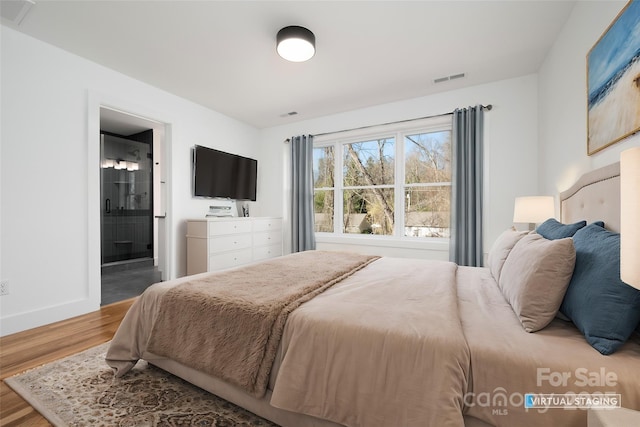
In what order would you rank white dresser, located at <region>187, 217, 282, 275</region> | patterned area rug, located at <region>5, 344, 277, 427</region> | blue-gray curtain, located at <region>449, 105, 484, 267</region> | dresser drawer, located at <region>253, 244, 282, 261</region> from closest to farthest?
1. patterned area rug, located at <region>5, 344, 277, 427</region>
2. blue-gray curtain, located at <region>449, 105, 484, 267</region>
3. white dresser, located at <region>187, 217, 282, 275</region>
4. dresser drawer, located at <region>253, 244, 282, 261</region>

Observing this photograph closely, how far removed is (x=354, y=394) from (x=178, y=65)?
3.43 metres

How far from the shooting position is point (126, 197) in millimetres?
5430

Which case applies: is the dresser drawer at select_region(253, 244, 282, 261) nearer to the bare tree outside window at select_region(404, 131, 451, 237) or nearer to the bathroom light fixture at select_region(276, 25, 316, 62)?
the bare tree outside window at select_region(404, 131, 451, 237)

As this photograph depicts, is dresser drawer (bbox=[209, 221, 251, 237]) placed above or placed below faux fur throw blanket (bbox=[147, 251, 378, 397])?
above

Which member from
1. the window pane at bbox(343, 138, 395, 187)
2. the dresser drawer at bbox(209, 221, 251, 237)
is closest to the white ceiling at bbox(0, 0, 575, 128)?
the window pane at bbox(343, 138, 395, 187)

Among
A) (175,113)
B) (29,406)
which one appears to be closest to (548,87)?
(175,113)

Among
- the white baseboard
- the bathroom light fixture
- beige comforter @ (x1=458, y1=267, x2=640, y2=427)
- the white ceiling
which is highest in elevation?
the white ceiling

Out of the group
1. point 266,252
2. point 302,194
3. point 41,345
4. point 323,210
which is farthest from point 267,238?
point 41,345

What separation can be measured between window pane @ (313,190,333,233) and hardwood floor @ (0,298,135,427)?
9.57 ft

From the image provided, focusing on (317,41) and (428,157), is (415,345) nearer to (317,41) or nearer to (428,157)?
(317,41)

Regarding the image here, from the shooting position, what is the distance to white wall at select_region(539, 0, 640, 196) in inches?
72.3

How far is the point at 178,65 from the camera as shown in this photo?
3.01 meters

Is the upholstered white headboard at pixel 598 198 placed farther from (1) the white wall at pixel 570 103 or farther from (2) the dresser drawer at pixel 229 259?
(2) the dresser drawer at pixel 229 259

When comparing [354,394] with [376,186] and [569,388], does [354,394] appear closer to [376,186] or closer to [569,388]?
[569,388]
